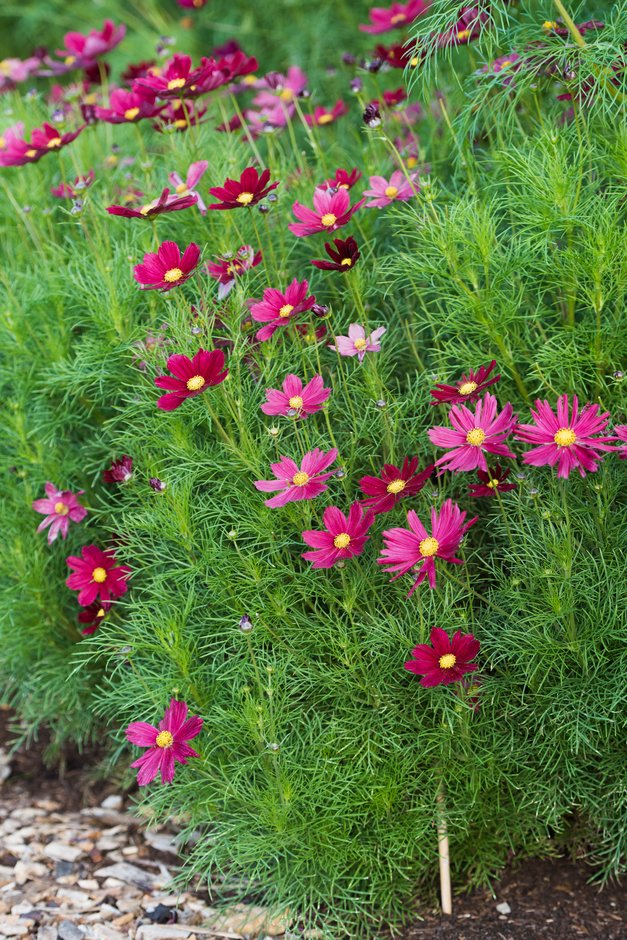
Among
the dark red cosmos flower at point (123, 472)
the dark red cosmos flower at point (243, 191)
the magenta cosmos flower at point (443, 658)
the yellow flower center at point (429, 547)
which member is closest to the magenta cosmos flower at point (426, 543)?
the yellow flower center at point (429, 547)

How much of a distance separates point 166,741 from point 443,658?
1.64 feet

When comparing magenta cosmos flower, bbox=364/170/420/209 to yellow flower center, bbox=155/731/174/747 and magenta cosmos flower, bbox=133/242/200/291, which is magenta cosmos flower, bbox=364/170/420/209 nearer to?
magenta cosmos flower, bbox=133/242/200/291

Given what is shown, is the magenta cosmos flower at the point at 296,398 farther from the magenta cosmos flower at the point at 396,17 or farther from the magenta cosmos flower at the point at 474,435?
the magenta cosmos flower at the point at 396,17

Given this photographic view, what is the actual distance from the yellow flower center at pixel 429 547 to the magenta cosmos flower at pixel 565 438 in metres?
0.20

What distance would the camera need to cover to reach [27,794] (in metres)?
2.58

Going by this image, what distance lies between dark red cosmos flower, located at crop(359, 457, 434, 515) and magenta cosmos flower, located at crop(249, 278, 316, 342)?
34 cm

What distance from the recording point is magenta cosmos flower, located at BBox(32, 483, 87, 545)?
2.18 m

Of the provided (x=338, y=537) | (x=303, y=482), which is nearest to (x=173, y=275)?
(x=303, y=482)

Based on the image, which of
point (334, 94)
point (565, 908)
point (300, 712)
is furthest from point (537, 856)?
point (334, 94)

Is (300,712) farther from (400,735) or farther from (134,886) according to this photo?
(134,886)

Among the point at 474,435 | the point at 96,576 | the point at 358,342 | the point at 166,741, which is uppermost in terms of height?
the point at 358,342

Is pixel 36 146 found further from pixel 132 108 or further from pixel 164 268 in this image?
pixel 164 268

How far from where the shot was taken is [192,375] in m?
1.78

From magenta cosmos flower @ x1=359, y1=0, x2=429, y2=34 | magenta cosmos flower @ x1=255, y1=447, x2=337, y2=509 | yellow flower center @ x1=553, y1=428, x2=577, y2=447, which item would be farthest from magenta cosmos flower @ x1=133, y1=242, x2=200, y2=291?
magenta cosmos flower @ x1=359, y1=0, x2=429, y2=34
